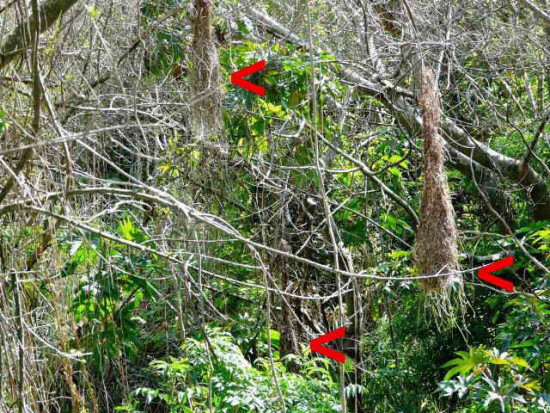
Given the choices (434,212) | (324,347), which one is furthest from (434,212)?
(324,347)

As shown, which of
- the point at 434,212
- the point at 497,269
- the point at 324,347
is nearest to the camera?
the point at 434,212

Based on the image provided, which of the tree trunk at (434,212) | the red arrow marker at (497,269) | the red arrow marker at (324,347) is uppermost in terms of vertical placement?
the tree trunk at (434,212)

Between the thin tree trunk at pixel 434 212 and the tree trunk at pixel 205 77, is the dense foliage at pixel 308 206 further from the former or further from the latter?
the thin tree trunk at pixel 434 212

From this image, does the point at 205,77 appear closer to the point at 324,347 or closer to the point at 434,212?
the point at 434,212

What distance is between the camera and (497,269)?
14.8ft

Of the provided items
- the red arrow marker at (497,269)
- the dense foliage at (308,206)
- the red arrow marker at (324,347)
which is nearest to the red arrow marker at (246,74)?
the dense foliage at (308,206)

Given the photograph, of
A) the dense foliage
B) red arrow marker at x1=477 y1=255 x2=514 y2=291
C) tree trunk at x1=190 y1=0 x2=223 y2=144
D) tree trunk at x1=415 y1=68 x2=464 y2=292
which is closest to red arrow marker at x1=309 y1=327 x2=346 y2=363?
the dense foliage

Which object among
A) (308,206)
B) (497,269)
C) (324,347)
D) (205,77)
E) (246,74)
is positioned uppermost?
(205,77)

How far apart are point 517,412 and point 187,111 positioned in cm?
186

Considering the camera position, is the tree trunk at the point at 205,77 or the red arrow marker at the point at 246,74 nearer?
the tree trunk at the point at 205,77

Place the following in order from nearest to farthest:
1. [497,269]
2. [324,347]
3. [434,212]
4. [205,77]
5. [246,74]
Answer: [434,212]
[205,77]
[246,74]
[497,269]
[324,347]

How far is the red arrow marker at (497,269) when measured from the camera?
4.44 m

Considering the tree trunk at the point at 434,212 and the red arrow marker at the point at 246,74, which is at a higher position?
the red arrow marker at the point at 246,74

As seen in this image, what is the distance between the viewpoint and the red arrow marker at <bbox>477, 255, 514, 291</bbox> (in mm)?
4438
